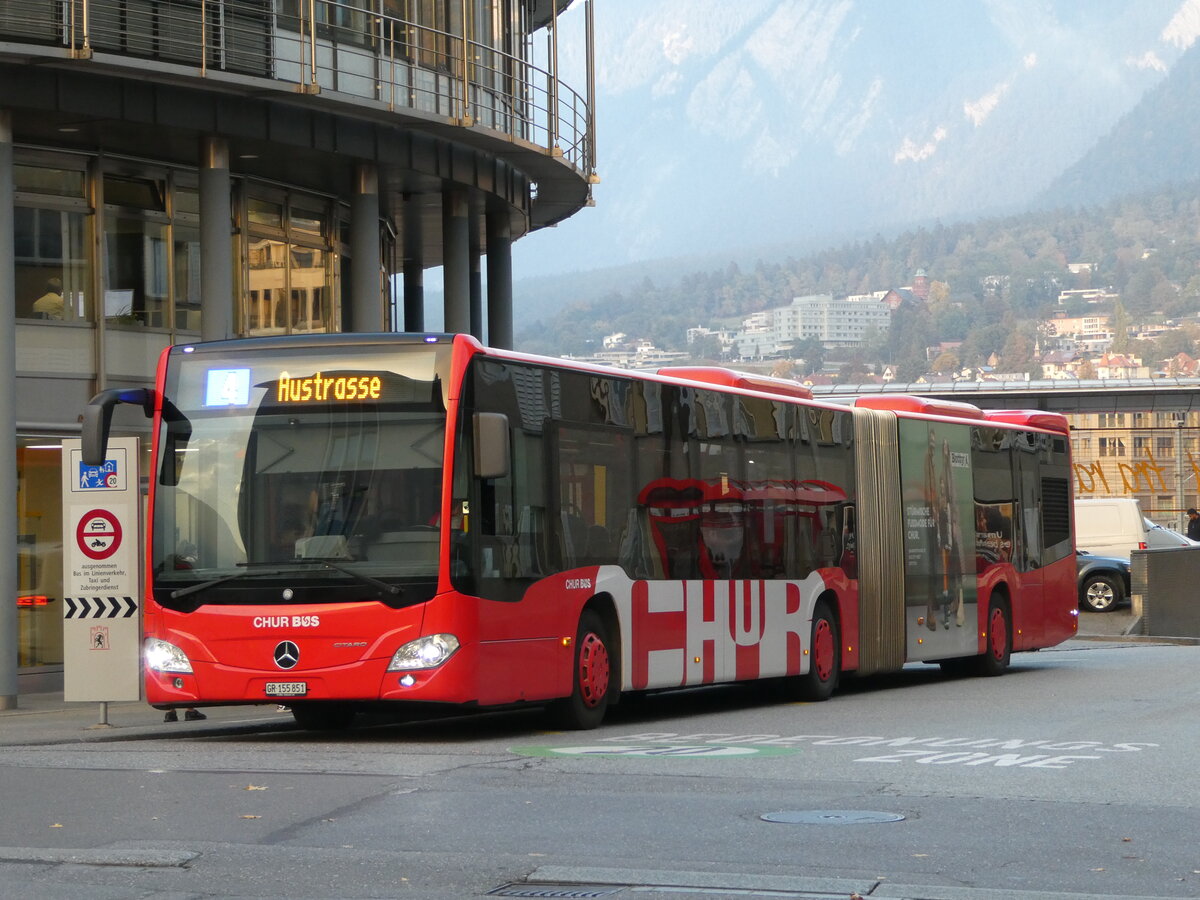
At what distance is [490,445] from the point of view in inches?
515

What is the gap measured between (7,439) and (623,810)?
11.7 m

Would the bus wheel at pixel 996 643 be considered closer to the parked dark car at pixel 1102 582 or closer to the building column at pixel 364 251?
the building column at pixel 364 251

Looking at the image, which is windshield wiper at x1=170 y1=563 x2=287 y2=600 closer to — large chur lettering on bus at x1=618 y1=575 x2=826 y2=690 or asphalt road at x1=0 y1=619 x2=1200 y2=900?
asphalt road at x1=0 y1=619 x2=1200 y2=900

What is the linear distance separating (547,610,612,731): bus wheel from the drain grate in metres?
7.17

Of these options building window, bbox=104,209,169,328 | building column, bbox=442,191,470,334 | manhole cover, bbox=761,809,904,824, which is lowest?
manhole cover, bbox=761,809,904,824

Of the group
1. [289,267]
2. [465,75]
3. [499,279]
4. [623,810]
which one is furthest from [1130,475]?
[623,810]

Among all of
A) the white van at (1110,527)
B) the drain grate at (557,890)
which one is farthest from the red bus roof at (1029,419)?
the drain grate at (557,890)

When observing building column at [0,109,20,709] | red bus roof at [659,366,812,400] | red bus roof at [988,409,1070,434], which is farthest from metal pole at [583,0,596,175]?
building column at [0,109,20,709]

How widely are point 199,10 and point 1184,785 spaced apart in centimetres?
1444

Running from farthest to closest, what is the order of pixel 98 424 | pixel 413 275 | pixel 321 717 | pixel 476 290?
pixel 413 275 < pixel 476 290 < pixel 321 717 < pixel 98 424

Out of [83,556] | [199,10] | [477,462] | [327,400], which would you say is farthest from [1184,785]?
[199,10]

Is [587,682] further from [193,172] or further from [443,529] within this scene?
[193,172]

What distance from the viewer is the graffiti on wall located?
62.8 m

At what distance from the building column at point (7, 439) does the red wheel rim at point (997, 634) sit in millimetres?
11225
